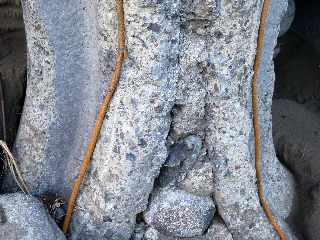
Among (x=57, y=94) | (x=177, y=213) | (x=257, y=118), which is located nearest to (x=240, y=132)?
(x=257, y=118)

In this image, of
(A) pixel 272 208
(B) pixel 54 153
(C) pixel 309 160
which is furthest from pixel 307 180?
(B) pixel 54 153

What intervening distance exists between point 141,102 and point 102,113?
0.34 feet

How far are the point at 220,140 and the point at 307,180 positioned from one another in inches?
17.3

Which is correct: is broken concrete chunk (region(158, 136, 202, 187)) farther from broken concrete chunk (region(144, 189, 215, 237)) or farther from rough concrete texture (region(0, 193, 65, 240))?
rough concrete texture (region(0, 193, 65, 240))

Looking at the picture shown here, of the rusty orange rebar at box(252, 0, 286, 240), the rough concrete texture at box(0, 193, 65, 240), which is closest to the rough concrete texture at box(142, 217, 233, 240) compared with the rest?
the rusty orange rebar at box(252, 0, 286, 240)

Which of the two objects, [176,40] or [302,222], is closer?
[176,40]

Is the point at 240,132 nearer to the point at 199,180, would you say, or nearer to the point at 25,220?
the point at 199,180

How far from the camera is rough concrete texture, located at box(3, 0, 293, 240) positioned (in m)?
1.22

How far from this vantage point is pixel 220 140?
4.40 feet

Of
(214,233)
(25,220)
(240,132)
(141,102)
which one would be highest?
(141,102)

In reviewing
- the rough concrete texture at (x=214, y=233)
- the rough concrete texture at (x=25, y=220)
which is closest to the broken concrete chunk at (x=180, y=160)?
the rough concrete texture at (x=214, y=233)

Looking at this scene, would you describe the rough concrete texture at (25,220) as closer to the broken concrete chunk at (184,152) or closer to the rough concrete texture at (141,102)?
the rough concrete texture at (141,102)

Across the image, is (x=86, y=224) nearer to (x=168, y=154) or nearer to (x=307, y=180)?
(x=168, y=154)

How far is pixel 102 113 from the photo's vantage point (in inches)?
50.6
